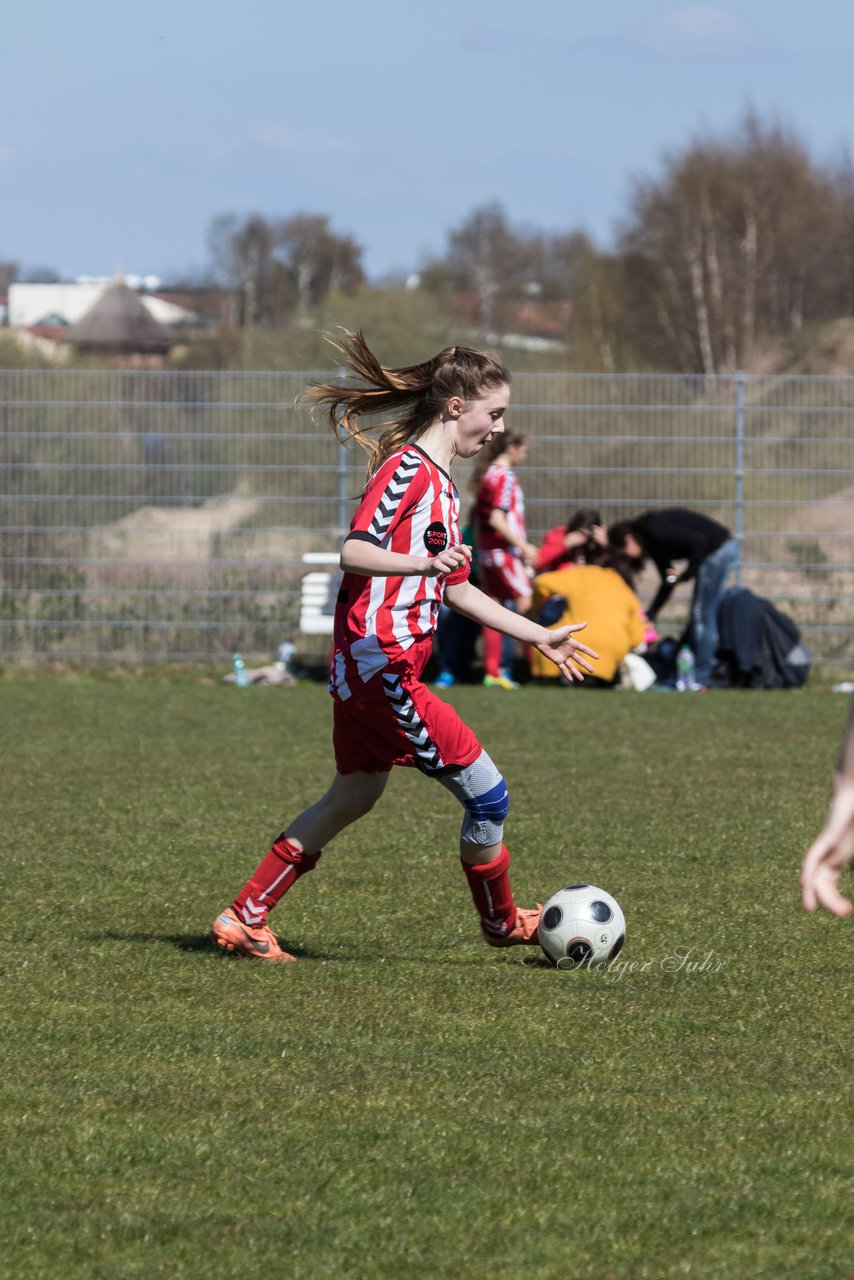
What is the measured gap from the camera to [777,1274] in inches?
124

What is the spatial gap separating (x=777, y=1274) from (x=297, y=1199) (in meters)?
0.94

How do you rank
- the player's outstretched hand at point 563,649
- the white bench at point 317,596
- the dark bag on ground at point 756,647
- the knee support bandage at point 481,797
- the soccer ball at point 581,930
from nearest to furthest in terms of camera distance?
the player's outstretched hand at point 563,649
the knee support bandage at point 481,797
the soccer ball at point 581,930
the dark bag on ground at point 756,647
the white bench at point 317,596

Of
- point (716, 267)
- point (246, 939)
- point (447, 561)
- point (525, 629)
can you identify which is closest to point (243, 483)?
point (246, 939)

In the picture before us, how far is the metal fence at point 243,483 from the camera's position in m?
16.0

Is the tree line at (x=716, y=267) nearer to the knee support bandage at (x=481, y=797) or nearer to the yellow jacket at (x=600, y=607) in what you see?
the yellow jacket at (x=600, y=607)

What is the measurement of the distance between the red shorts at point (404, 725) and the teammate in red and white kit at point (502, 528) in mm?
8737

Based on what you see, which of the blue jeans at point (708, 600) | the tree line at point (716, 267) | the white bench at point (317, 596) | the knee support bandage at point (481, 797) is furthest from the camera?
the tree line at point (716, 267)

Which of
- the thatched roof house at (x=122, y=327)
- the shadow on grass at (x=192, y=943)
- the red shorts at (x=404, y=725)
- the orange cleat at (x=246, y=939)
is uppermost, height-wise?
the thatched roof house at (x=122, y=327)

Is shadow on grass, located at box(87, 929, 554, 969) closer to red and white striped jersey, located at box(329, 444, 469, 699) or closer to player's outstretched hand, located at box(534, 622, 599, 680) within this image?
red and white striped jersey, located at box(329, 444, 469, 699)

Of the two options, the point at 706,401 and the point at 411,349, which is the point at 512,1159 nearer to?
the point at 706,401

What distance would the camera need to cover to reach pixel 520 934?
18.7 ft

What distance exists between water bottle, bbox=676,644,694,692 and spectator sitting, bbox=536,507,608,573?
3.50 feet

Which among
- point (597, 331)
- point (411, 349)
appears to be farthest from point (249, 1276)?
point (597, 331)

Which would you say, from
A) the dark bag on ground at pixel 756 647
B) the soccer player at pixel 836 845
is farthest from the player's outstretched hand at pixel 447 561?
the dark bag on ground at pixel 756 647
